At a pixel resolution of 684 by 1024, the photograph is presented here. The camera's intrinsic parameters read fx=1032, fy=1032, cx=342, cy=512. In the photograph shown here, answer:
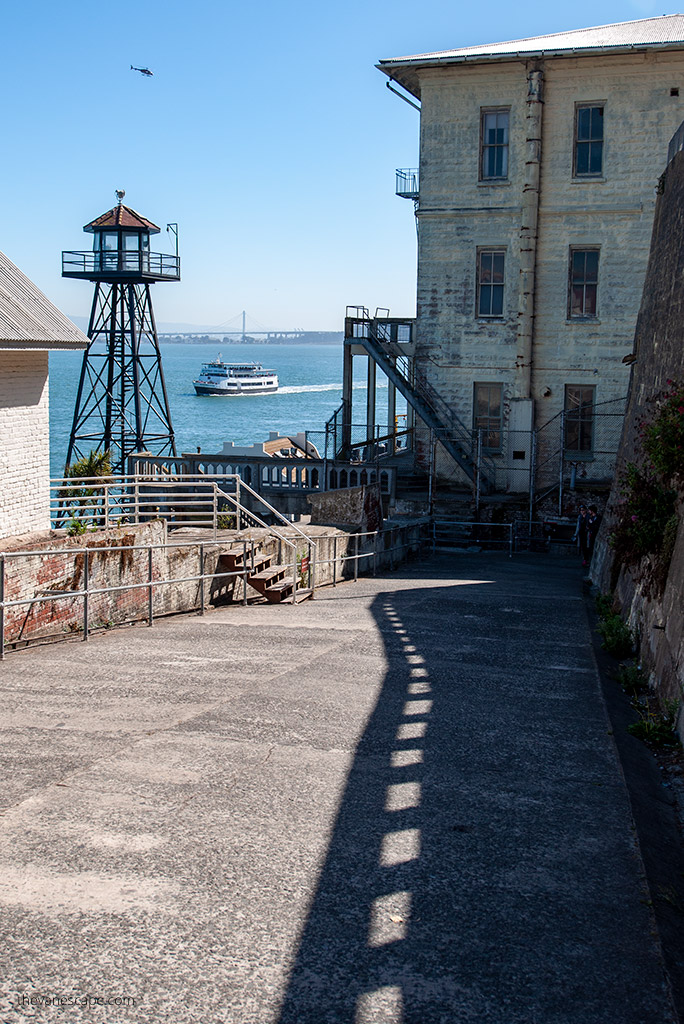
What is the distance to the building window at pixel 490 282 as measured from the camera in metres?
30.6

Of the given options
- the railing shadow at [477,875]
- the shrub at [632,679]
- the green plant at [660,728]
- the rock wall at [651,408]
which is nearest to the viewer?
the railing shadow at [477,875]

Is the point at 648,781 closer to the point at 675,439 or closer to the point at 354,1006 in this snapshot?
the point at 354,1006

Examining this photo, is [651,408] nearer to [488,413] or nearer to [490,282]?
[488,413]

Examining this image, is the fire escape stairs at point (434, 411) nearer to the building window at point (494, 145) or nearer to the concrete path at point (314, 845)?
the building window at point (494, 145)

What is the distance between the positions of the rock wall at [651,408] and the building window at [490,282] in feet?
29.1

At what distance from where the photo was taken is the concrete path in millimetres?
5055

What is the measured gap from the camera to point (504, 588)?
20.5 metres

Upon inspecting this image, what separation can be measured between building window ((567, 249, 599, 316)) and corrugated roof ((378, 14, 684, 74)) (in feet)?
18.2

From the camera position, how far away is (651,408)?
16250 millimetres

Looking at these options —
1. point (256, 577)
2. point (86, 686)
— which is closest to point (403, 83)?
point (256, 577)

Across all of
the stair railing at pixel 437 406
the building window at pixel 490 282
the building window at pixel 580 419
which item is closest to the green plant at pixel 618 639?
the stair railing at pixel 437 406

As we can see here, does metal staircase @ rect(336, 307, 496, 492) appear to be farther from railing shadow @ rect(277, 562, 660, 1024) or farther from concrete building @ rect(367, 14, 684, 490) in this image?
railing shadow @ rect(277, 562, 660, 1024)

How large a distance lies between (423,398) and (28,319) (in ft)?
58.9

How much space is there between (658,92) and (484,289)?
707cm
